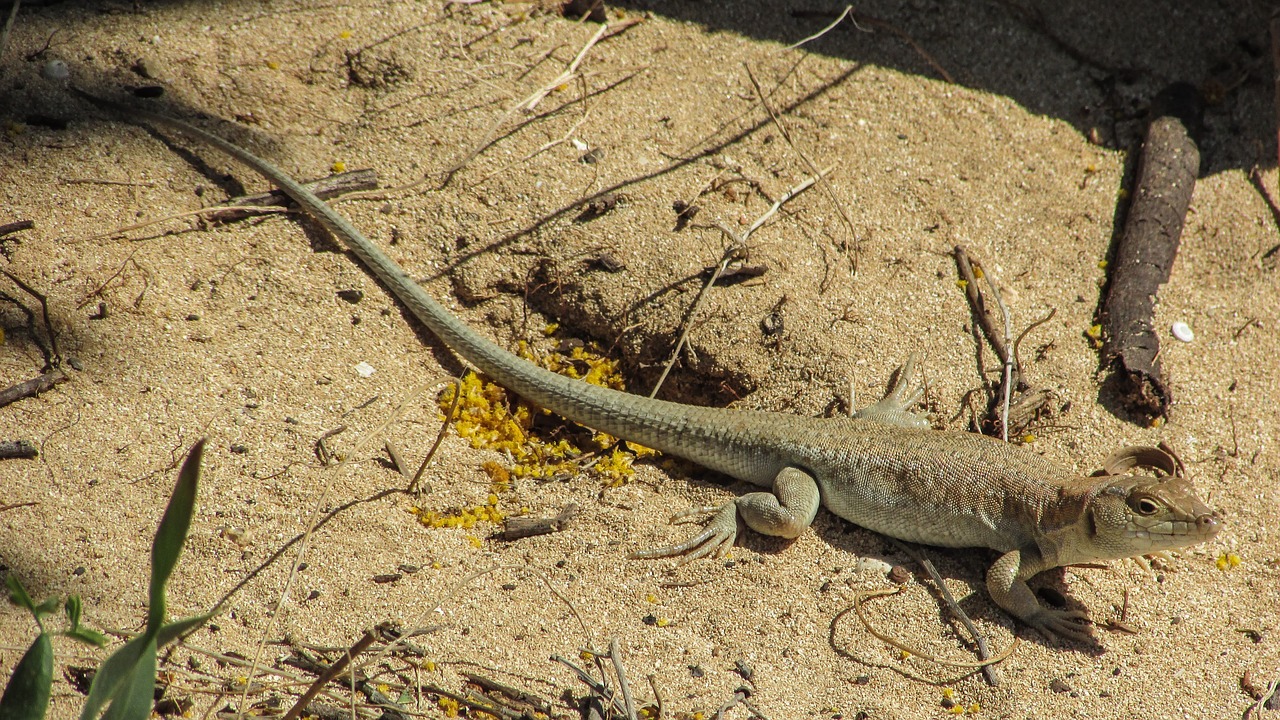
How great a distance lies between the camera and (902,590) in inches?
145

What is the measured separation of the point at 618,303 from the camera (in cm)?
462

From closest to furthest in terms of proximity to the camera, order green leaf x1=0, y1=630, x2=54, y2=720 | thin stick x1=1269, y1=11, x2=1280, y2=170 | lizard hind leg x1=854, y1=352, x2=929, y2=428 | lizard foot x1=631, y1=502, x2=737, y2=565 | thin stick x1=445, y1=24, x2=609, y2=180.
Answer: green leaf x1=0, y1=630, x2=54, y2=720 → lizard foot x1=631, y1=502, x2=737, y2=565 → lizard hind leg x1=854, y1=352, x2=929, y2=428 → thin stick x1=445, y1=24, x2=609, y2=180 → thin stick x1=1269, y1=11, x2=1280, y2=170

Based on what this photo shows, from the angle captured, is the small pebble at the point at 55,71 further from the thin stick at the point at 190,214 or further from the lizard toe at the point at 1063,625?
the lizard toe at the point at 1063,625

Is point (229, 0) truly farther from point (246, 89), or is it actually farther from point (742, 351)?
point (742, 351)

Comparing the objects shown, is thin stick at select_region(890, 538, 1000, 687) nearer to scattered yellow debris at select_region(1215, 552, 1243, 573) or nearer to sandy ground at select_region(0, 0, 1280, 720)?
sandy ground at select_region(0, 0, 1280, 720)

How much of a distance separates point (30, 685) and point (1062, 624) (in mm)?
3678

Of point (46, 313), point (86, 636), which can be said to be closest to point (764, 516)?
point (86, 636)

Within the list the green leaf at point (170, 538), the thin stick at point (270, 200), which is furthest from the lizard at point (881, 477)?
the green leaf at point (170, 538)

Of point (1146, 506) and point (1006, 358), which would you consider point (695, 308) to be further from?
point (1146, 506)

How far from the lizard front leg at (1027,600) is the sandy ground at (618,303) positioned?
8 cm

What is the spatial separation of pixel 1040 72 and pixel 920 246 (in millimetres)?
1817

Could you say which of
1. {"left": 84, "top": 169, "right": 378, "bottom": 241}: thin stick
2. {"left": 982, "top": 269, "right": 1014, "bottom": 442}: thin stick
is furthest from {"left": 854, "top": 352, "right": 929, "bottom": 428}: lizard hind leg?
{"left": 84, "top": 169, "right": 378, "bottom": 241}: thin stick

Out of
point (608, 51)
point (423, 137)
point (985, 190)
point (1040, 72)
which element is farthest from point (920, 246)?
point (423, 137)

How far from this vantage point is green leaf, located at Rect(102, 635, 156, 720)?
1898 millimetres
